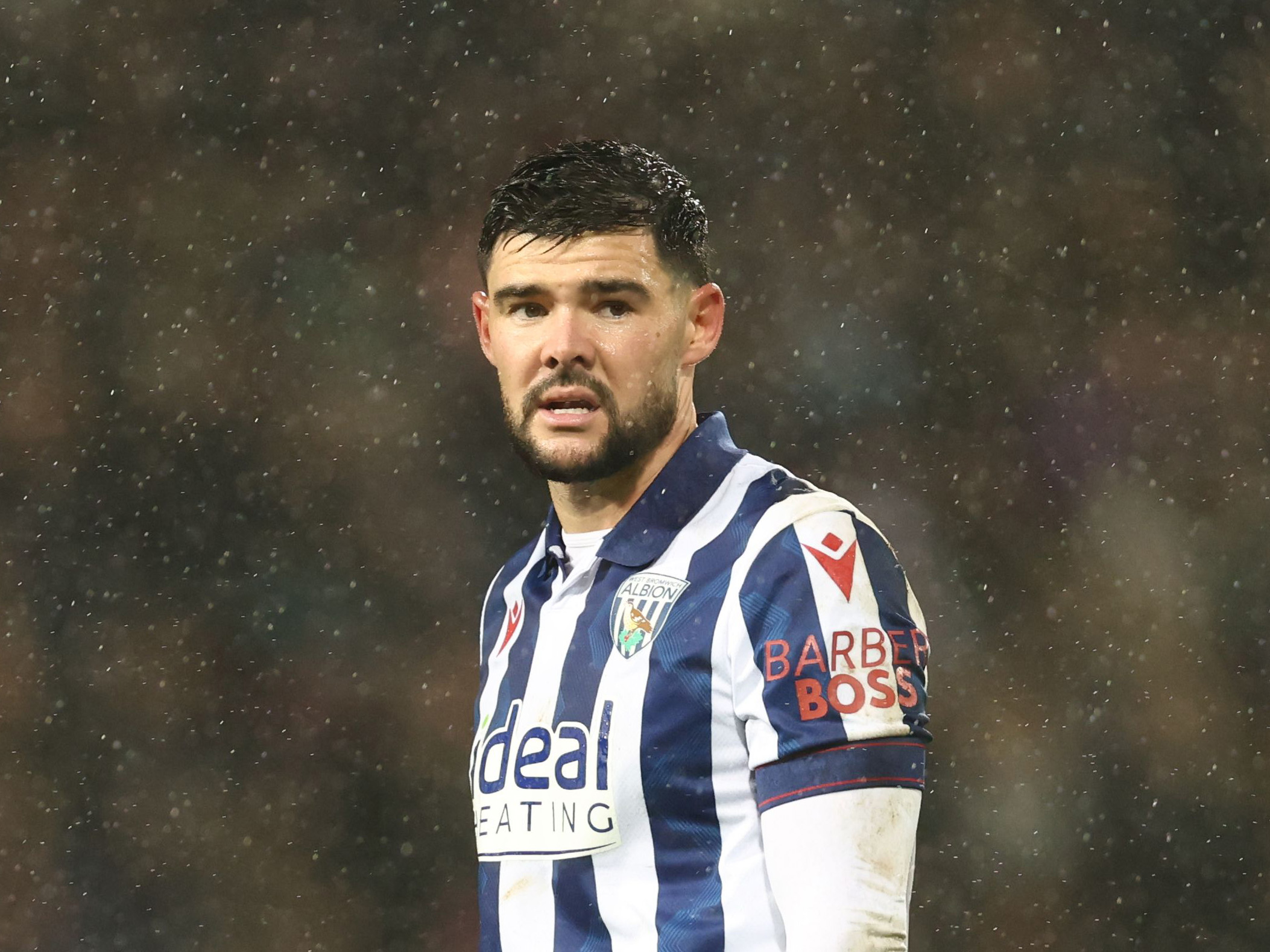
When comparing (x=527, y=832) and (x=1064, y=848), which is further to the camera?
(x=1064, y=848)

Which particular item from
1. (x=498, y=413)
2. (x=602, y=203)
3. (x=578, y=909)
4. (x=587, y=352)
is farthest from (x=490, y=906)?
(x=498, y=413)

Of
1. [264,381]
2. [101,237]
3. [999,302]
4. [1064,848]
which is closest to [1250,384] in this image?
[999,302]

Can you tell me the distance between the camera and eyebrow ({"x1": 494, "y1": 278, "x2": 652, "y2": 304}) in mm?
1389

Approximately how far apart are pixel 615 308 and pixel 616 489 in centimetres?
17

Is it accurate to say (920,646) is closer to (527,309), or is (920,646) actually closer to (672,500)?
(672,500)

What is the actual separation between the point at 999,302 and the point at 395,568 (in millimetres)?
1438

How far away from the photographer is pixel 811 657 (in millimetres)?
1200

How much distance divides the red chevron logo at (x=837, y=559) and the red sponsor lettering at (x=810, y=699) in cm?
8

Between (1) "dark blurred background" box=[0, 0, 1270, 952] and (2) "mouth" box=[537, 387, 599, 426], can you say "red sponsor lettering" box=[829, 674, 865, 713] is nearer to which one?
(2) "mouth" box=[537, 387, 599, 426]

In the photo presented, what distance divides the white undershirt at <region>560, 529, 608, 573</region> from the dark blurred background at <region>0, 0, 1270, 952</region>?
182 centimetres

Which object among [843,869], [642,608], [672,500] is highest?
[672,500]

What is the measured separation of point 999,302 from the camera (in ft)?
11.3

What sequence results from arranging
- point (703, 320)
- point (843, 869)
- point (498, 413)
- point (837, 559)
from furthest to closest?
point (498, 413) → point (703, 320) → point (837, 559) → point (843, 869)

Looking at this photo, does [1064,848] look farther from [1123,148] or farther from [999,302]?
[1123,148]
